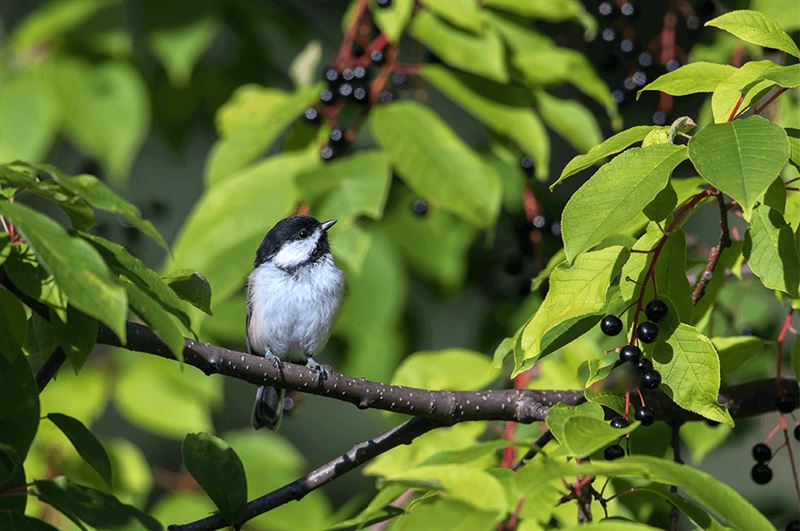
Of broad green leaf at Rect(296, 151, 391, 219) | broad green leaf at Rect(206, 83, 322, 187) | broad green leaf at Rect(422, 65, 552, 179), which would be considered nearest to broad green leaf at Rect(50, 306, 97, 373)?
broad green leaf at Rect(296, 151, 391, 219)

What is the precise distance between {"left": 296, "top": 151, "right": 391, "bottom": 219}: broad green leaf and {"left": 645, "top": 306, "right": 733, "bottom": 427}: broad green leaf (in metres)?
1.43

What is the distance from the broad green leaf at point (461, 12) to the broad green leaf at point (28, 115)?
160 cm

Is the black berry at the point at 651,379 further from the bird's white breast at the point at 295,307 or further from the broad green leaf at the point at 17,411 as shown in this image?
the bird's white breast at the point at 295,307

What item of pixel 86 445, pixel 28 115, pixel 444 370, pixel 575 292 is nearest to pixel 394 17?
pixel 444 370

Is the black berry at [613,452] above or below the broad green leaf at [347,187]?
below

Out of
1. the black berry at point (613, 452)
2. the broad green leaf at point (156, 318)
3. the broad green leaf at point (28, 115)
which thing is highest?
the broad green leaf at point (28, 115)

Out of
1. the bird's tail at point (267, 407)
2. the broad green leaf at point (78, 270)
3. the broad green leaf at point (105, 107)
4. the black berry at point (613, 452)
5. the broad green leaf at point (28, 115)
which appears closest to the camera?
the broad green leaf at point (78, 270)

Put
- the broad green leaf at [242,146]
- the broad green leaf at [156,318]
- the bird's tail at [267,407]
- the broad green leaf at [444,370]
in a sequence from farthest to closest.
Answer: the bird's tail at [267,407], the broad green leaf at [242,146], the broad green leaf at [444,370], the broad green leaf at [156,318]

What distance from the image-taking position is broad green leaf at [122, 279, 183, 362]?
1863 millimetres

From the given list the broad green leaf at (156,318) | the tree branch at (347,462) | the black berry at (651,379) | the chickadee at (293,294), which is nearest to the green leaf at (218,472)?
the tree branch at (347,462)

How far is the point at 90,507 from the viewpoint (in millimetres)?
2096

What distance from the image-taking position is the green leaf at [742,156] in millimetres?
1832

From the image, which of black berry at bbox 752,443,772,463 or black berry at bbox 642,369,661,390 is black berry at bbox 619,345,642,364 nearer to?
black berry at bbox 642,369,661,390

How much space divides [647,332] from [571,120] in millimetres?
1969
